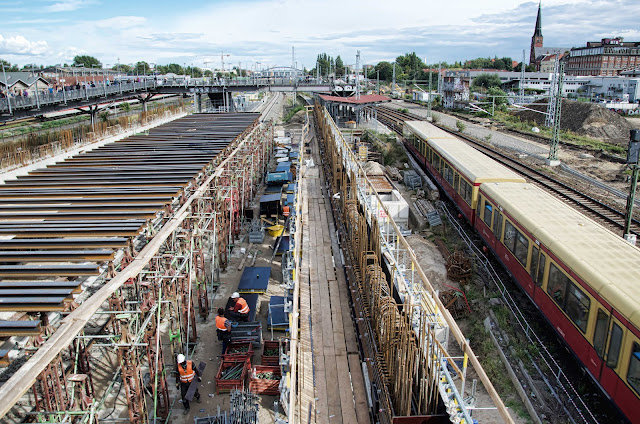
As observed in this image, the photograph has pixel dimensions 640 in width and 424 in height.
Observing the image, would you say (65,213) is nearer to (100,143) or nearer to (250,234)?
(250,234)

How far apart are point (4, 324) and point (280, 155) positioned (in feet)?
102

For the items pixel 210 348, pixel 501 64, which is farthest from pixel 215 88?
pixel 501 64

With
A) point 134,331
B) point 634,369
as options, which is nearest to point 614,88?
point 634,369

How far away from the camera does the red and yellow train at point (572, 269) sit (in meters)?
8.70

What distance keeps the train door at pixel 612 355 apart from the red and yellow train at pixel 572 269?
0.06ft

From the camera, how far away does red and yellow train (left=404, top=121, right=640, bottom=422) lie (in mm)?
8703

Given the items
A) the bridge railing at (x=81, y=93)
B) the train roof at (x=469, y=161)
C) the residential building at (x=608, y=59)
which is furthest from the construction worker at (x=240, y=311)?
the residential building at (x=608, y=59)

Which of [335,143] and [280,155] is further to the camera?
[280,155]

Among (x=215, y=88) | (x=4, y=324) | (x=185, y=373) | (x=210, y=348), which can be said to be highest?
(x=215, y=88)

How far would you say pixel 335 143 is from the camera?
2825 cm

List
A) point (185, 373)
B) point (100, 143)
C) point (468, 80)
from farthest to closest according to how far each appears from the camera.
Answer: point (468, 80)
point (100, 143)
point (185, 373)

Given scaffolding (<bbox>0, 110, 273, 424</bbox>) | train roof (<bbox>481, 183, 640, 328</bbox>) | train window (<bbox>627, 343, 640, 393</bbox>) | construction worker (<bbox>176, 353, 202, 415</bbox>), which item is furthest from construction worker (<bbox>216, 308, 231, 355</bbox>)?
train window (<bbox>627, 343, 640, 393</bbox>)

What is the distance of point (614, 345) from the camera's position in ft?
29.2

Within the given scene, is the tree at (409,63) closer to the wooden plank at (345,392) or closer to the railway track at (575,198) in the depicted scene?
the railway track at (575,198)
